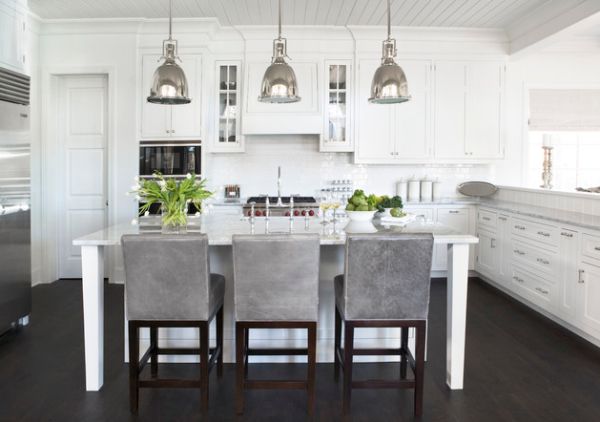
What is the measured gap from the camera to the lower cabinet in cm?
354

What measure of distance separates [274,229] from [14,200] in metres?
2.22

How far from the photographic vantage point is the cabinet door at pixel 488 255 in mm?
5144

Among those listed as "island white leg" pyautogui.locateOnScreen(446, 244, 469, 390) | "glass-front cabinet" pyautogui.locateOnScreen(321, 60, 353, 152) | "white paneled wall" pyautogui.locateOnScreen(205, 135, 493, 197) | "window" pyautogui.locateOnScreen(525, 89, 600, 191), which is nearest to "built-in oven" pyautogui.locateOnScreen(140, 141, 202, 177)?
"white paneled wall" pyautogui.locateOnScreen(205, 135, 493, 197)

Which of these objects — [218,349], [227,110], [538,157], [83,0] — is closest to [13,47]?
[83,0]

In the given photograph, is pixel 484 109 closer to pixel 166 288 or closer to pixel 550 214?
pixel 550 214

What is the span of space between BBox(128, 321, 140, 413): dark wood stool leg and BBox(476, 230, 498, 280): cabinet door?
3.97 metres

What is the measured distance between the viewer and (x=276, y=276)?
96.1 inches

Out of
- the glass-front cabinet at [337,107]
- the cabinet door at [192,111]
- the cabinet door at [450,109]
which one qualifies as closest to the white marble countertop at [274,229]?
the cabinet door at [192,111]

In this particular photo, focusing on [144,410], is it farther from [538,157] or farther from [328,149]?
[538,157]

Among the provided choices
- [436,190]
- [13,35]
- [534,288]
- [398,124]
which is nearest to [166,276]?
[13,35]

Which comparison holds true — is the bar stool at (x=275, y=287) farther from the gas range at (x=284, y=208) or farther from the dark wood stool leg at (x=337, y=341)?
the gas range at (x=284, y=208)

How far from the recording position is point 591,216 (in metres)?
3.91

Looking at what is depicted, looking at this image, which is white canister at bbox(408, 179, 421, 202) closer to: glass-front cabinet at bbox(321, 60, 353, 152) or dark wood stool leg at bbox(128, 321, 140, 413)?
glass-front cabinet at bbox(321, 60, 353, 152)

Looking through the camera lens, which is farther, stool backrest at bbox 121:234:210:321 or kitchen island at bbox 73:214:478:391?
kitchen island at bbox 73:214:478:391
